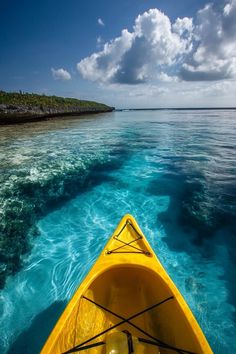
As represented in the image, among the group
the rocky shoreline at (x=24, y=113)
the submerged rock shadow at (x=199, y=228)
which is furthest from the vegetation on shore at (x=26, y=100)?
the submerged rock shadow at (x=199, y=228)

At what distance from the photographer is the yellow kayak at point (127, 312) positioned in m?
2.94

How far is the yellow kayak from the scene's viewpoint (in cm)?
294

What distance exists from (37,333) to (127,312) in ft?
7.17

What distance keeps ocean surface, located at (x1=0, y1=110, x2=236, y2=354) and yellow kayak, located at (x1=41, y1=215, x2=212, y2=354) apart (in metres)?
1.63

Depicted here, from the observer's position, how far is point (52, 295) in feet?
17.3

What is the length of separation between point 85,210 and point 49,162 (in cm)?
663

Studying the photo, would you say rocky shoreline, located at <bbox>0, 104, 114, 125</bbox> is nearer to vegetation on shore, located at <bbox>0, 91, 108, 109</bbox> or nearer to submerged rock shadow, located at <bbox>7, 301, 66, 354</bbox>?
vegetation on shore, located at <bbox>0, 91, 108, 109</bbox>

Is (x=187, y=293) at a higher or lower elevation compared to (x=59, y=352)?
lower

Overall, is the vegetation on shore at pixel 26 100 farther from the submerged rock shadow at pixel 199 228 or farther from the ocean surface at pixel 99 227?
the submerged rock shadow at pixel 199 228

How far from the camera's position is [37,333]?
4.42 metres

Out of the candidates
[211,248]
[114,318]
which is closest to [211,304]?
[211,248]

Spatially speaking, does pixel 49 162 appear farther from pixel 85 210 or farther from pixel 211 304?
pixel 211 304

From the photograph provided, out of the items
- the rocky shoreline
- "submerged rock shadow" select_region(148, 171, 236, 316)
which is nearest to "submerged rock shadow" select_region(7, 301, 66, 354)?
"submerged rock shadow" select_region(148, 171, 236, 316)

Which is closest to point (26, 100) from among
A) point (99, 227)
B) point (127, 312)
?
point (99, 227)
